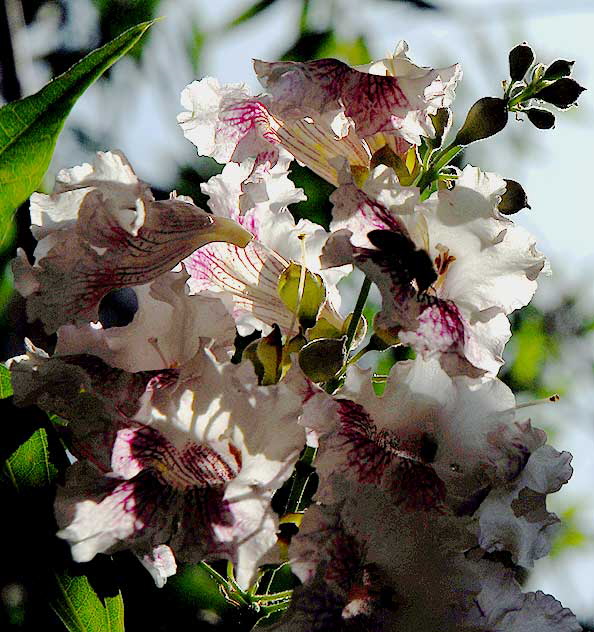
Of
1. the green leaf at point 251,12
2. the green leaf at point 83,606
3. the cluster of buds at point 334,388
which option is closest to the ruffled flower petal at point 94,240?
the cluster of buds at point 334,388

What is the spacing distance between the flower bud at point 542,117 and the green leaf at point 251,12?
1.22 metres

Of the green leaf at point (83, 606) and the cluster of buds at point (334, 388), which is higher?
the cluster of buds at point (334, 388)

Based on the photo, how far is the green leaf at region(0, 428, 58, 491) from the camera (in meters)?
0.72

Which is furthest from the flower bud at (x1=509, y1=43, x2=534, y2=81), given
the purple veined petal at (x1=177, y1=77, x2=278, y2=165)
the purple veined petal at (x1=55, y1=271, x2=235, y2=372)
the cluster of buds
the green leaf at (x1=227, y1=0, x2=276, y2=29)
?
the green leaf at (x1=227, y1=0, x2=276, y2=29)

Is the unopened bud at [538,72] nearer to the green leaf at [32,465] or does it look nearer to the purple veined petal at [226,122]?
the purple veined petal at [226,122]

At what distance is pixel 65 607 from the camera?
751mm

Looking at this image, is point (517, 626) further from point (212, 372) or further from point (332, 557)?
point (212, 372)

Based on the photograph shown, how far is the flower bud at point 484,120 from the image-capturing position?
2.43ft

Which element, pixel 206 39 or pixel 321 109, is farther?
pixel 206 39

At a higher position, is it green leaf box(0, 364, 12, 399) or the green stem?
green leaf box(0, 364, 12, 399)

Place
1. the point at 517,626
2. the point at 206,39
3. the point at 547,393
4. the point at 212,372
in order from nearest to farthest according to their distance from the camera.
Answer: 1. the point at 212,372
2. the point at 517,626
3. the point at 547,393
4. the point at 206,39

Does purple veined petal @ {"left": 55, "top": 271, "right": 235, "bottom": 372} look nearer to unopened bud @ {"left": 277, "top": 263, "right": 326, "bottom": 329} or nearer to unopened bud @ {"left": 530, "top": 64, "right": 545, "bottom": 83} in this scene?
unopened bud @ {"left": 277, "top": 263, "right": 326, "bottom": 329}

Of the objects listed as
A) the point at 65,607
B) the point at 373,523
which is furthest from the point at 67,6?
the point at 373,523

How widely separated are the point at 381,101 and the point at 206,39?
131 cm
